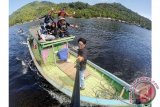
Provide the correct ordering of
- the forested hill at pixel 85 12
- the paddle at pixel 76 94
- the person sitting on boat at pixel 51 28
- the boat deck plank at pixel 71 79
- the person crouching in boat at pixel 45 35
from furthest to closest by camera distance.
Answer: the forested hill at pixel 85 12 < the person sitting on boat at pixel 51 28 < the person crouching in boat at pixel 45 35 < the boat deck plank at pixel 71 79 < the paddle at pixel 76 94

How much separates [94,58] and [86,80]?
17.4 ft

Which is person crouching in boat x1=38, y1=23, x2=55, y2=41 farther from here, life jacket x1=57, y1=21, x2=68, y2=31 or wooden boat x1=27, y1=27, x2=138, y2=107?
life jacket x1=57, y1=21, x2=68, y2=31

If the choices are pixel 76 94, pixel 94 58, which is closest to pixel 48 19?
pixel 76 94

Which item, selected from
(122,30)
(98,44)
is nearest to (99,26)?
(122,30)

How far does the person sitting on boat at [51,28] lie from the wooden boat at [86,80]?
0.41 metres

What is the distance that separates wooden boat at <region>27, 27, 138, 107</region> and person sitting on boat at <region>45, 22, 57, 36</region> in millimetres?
410

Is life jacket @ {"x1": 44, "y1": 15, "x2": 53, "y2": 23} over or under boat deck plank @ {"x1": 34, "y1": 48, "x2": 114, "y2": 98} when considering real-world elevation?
over

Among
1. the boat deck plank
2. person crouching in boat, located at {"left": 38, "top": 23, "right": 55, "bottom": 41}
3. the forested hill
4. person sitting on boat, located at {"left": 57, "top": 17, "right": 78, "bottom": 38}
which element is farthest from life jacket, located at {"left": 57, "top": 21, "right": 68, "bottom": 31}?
the forested hill

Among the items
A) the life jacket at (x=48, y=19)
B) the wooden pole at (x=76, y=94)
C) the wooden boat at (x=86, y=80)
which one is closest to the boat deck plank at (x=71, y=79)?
the wooden boat at (x=86, y=80)

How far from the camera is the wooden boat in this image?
20.1 ft

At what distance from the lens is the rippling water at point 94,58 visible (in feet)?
25.3

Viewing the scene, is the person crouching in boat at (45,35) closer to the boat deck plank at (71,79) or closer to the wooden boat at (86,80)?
the wooden boat at (86,80)
